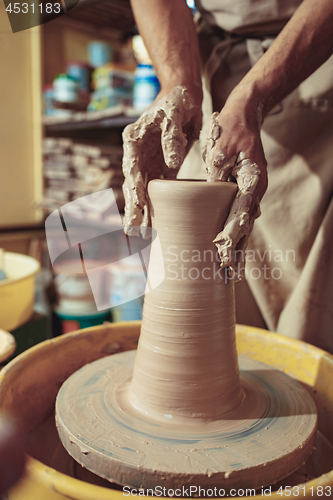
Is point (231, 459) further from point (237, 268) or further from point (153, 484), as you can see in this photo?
point (237, 268)

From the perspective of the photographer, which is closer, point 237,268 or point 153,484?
point 153,484

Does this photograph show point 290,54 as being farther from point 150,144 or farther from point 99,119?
point 99,119

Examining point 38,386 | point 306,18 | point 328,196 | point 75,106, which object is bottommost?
point 38,386

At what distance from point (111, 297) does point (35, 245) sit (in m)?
1.24

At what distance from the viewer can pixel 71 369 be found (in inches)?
41.7

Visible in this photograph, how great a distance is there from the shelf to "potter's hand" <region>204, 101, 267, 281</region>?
1.56 metres

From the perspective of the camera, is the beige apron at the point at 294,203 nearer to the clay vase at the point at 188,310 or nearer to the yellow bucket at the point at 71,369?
the yellow bucket at the point at 71,369

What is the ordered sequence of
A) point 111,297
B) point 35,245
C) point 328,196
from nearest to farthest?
point 328,196 < point 111,297 < point 35,245

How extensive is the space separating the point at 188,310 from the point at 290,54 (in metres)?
0.59

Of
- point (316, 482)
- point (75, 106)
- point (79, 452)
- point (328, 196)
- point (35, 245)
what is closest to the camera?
point (316, 482)

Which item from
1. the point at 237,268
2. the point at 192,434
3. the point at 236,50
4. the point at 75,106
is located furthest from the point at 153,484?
the point at 75,106

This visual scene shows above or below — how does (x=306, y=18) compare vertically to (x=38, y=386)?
above

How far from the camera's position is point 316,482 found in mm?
570

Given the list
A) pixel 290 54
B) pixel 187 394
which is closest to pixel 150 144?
pixel 290 54
